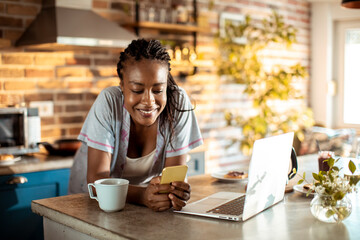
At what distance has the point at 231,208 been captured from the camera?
5.22 feet

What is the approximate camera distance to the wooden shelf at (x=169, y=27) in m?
3.69

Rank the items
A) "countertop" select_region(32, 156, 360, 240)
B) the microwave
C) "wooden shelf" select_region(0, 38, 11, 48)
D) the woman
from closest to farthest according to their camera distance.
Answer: "countertop" select_region(32, 156, 360, 240) → the woman → the microwave → "wooden shelf" select_region(0, 38, 11, 48)

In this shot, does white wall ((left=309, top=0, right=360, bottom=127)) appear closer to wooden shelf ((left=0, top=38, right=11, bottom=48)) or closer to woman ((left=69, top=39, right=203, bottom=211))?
wooden shelf ((left=0, top=38, right=11, bottom=48))

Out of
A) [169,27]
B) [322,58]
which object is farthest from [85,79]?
[322,58]

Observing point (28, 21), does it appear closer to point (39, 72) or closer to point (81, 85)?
point (39, 72)

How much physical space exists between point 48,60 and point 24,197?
1074 millimetres

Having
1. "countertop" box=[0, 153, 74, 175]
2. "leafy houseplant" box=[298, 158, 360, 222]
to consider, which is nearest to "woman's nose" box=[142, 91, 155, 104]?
"leafy houseplant" box=[298, 158, 360, 222]

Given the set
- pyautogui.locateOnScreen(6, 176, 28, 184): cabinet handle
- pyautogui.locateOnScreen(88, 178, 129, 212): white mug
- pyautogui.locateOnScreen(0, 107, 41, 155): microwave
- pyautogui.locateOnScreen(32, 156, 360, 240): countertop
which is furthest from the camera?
pyautogui.locateOnScreen(0, 107, 41, 155): microwave

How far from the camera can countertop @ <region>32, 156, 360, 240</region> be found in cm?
133

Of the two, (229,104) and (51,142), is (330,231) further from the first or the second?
(229,104)

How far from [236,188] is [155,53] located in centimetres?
68

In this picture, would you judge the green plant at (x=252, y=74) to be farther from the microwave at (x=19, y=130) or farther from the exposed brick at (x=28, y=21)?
the microwave at (x=19, y=130)

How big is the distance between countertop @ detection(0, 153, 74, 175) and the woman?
0.72m

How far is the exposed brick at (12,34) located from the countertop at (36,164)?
842 mm
